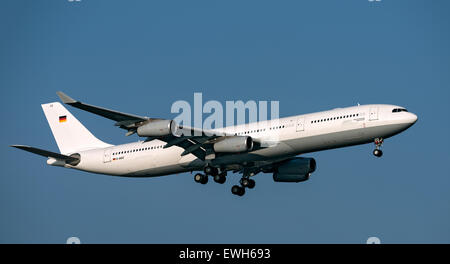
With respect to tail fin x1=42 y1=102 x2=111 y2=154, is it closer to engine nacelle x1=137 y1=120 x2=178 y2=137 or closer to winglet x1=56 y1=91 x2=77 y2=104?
engine nacelle x1=137 y1=120 x2=178 y2=137

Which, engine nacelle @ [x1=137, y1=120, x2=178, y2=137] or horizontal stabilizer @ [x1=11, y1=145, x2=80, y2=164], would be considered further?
horizontal stabilizer @ [x1=11, y1=145, x2=80, y2=164]

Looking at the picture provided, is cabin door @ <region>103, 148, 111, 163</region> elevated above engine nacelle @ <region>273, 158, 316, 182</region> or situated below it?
above

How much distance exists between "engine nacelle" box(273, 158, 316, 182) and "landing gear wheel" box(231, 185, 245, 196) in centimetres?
360

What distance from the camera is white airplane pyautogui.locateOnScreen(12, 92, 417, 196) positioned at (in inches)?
2395

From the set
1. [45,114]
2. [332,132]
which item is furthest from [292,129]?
[45,114]

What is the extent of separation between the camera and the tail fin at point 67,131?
73.5 metres

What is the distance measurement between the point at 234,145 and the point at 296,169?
1008cm

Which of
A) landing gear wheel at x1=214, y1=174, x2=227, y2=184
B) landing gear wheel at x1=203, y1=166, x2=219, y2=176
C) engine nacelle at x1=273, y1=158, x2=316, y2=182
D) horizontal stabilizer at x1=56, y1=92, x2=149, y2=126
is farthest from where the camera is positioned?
engine nacelle at x1=273, y1=158, x2=316, y2=182

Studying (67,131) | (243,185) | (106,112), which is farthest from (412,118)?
(67,131)

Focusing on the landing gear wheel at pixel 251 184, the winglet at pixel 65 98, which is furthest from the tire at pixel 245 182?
the winglet at pixel 65 98

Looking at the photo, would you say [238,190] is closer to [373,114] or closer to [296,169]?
[296,169]

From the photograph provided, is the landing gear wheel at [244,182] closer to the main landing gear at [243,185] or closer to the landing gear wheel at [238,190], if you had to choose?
the main landing gear at [243,185]

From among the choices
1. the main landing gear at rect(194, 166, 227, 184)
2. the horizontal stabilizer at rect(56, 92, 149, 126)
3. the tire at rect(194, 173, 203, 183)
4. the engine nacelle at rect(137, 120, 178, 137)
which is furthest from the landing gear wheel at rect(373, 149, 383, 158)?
the horizontal stabilizer at rect(56, 92, 149, 126)
